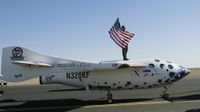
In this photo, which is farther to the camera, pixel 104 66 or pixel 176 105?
pixel 104 66

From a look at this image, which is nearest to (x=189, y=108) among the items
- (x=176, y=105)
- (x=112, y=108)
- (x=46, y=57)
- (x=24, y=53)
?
(x=176, y=105)

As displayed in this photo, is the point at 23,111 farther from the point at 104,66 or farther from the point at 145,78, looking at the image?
the point at 145,78

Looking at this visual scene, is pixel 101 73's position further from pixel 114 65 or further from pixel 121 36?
pixel 121 36

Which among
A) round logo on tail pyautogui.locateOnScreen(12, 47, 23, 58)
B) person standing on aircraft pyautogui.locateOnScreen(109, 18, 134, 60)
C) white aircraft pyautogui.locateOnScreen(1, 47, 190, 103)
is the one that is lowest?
white aircraft pyautogui.locateOnScreen(1, 47, 190, 103)

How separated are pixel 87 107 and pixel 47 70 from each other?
4364mm

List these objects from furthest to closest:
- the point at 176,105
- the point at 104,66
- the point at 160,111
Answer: the point at 104,66
the point at 176,105
the point at 160,111

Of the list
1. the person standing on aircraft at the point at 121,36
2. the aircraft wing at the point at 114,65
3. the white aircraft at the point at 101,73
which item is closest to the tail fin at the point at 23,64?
the white aircraft at the point at 101,73

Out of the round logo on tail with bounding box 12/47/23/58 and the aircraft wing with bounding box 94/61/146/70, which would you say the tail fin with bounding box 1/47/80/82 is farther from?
the aircraft wing with bounding box 94/61/146/70

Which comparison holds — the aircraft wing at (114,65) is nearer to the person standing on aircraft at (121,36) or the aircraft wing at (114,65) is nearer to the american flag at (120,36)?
the person standing on aircraft at (121,36)

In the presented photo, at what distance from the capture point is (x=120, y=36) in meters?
27.8

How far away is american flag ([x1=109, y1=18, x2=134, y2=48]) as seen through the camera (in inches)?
1087

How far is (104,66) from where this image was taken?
2141 centimetres

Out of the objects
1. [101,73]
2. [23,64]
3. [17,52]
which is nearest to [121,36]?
[101,73]

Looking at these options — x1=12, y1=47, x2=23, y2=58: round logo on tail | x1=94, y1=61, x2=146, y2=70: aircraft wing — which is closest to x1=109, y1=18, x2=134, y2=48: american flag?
x1=94, y1=61, x2=146, y2=70: aircraft wing
